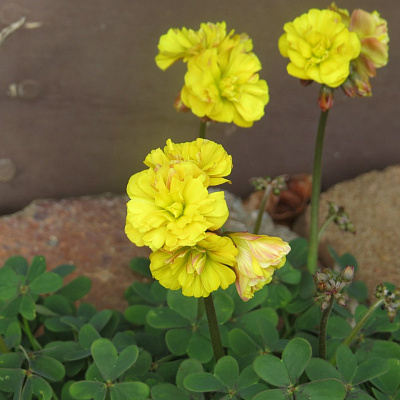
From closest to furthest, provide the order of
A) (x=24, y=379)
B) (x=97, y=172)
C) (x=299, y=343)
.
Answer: (x=299, y=343), (x=24, y=379), (x=97, y=172)

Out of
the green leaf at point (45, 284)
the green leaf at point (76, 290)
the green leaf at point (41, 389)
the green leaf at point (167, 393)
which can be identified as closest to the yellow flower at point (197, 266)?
the green leaf at point (167, 393)

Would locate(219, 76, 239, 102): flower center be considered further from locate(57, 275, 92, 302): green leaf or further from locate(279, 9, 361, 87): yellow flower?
locate(57, 275, 92, 302): green leaf

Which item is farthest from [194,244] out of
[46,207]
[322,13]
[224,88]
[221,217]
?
[46,207]

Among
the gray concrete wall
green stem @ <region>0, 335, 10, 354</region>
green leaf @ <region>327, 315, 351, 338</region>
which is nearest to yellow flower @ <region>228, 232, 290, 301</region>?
green leaf @ <region>327, 315, 351, 338</region>

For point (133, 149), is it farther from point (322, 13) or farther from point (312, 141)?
point (322, 13)

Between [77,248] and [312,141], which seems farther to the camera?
[312,141]

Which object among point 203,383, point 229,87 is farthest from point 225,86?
point 203,383
